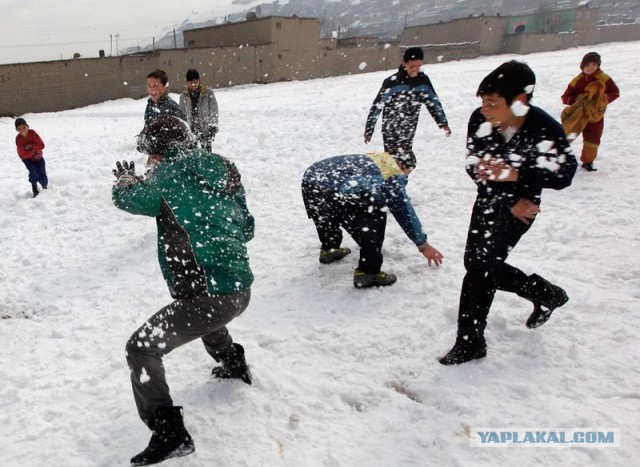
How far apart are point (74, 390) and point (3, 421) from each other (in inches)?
16.5

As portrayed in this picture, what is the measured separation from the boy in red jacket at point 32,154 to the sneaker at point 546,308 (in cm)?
770

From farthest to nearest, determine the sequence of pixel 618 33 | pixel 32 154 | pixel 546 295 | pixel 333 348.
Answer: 1. pixel 618 33
2. pixel 32 154
3. pixel 333 348
4. pixel 546 295

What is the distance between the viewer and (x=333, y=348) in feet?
11.2

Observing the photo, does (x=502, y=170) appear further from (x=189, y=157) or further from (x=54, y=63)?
(x=54, y=63)

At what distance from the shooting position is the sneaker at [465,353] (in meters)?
3.05

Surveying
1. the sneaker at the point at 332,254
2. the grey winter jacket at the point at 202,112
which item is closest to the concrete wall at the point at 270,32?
the grey winter jacket at the point at 202,112

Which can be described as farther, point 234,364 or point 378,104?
point 378,104

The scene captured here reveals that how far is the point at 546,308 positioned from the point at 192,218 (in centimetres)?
263

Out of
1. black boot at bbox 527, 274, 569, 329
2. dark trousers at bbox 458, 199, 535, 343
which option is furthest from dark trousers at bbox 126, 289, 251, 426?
black boot at bbox 527, 274, 569, 329

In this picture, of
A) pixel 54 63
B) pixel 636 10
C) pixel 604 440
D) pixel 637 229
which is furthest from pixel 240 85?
pixel 636 10

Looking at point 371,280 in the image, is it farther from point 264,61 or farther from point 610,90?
point 264,61

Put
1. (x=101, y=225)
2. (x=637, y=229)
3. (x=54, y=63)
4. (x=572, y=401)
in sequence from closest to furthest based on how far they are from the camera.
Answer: (x=572, y=401), (x=637, y=229), (x=101, y=225), (x=54, y=63)

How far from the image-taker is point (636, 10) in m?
75.7

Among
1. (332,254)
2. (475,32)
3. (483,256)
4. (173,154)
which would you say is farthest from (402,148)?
→ (475,32)
